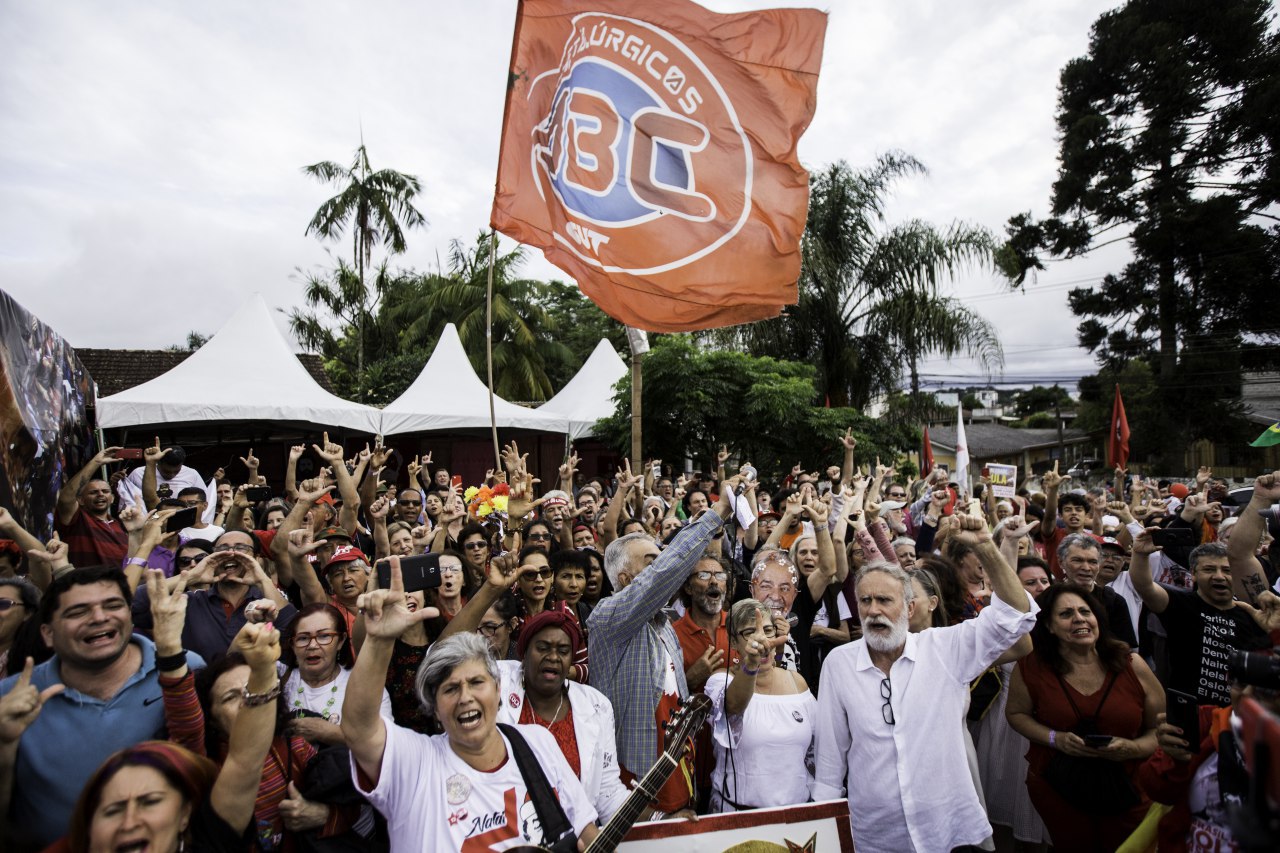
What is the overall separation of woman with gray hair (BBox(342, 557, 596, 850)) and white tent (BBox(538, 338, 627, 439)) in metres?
14.6

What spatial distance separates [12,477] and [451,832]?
4.59m

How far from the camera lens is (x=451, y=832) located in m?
2.27

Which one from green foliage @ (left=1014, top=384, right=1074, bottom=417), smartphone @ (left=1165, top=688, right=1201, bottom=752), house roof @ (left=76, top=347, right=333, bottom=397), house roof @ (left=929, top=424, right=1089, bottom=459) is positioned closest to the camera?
smartphone @ (left=1165, top=688, right=1201, bottom=752)

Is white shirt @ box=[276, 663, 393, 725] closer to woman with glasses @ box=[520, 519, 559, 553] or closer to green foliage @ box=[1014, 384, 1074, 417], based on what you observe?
woman with glasses @ box=[520, 519, 559, 553]

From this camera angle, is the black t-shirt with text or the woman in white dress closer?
the woman in white dress

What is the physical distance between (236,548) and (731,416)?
1086 cm

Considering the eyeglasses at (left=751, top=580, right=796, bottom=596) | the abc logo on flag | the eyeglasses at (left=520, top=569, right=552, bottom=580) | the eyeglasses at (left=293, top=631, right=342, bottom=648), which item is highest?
the abc logo on flag

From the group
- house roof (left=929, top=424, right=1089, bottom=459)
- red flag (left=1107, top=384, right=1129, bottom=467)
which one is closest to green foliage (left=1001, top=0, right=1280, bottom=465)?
house roof (left=929, top=424, right=1089, bottom=459)

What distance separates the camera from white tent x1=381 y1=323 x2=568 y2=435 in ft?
49.0

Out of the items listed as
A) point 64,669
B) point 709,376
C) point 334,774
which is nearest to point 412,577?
point 334,774

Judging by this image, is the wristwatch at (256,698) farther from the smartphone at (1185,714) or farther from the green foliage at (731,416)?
the green foliage at (731,416)

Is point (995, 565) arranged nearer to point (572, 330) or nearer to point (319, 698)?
point (319, 698)

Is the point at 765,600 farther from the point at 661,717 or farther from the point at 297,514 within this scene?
the point at 297,514

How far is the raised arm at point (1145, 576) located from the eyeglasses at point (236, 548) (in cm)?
475
